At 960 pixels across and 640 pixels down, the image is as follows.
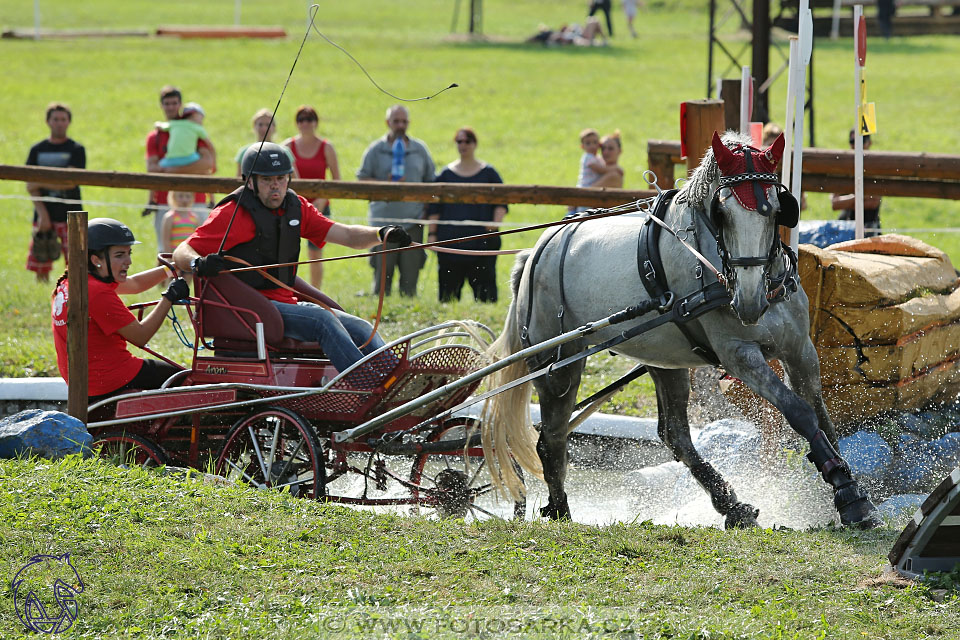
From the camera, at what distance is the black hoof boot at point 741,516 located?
5281 mm

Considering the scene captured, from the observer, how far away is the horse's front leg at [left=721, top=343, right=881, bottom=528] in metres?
4.59

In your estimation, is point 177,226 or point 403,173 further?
point 403,173

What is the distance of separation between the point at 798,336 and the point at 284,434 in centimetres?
270

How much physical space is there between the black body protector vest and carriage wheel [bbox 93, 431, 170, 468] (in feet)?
3.36

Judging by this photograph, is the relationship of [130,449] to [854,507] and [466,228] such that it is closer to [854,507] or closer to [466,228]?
[854,507]

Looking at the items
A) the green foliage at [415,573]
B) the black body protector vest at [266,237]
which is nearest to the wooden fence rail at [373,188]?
the black body protector vest at [266,237]

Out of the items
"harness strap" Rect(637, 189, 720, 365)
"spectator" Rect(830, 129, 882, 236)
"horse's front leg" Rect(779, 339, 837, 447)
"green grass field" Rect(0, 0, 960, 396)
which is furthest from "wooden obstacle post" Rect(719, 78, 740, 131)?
"green grass field" Rect(0, 0, 960, 396)

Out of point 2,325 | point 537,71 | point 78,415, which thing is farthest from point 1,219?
point 537,71

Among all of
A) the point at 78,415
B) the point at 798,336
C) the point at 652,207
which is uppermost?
the point at 652,207

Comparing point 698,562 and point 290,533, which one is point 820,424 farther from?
point 290,533

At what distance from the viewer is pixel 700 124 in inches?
261

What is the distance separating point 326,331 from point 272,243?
608 mm

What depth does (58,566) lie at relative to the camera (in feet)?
14.5

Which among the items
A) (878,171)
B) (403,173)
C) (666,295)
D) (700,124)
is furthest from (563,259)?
(403,173)
